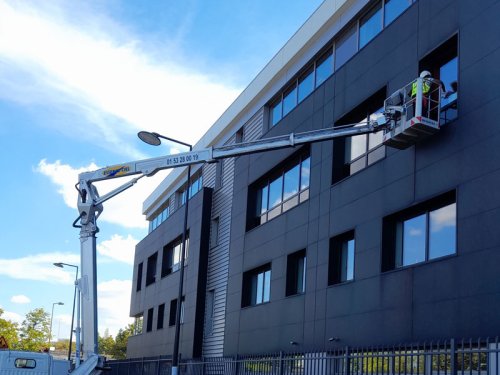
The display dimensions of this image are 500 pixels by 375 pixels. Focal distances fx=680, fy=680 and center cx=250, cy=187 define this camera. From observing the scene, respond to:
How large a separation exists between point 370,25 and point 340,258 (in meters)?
6.93

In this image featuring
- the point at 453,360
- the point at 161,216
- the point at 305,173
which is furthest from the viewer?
the point at 161,216

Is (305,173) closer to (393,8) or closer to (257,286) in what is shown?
(257,286)

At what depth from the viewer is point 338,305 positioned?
18719mm

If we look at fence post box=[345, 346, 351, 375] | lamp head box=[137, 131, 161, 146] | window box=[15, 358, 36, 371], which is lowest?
window box=[15, 358, 36, 371]

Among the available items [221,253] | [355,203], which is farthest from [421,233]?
[221,253]

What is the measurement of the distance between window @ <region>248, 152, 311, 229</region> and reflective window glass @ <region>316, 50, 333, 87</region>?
101 inches

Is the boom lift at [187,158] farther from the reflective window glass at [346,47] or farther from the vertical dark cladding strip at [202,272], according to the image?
the vertical dark cladding strip at [202,272]

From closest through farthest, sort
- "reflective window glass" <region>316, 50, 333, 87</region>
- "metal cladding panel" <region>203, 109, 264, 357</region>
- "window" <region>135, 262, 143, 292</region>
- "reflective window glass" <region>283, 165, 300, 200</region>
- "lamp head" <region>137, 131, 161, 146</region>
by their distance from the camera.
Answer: "lamp head" <region>137, 131, 161, 146</region> < "reflective window glass" <region>316, 50, 333, 87</region> < "reflective window glass" <region>283, 165, 300, 200</region> < "metal cladding panel" <region>203, 109, 264, 357</region> < "window" <region>135, 262, 143, 292</region>

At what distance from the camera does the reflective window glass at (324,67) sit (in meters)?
22.4

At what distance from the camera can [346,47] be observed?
70.0 ft

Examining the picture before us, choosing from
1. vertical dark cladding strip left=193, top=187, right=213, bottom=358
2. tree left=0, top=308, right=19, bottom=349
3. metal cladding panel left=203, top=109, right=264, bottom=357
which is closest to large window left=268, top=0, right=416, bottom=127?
metal cladding panel left=203, top=109, right=264, bottom=357

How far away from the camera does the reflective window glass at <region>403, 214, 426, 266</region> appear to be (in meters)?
16.3

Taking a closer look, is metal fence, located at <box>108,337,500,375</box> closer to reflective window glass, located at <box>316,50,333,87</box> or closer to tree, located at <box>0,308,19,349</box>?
reflective window glass, located at <box>316,50,333,87</box>

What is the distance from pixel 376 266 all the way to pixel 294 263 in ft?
19.3
